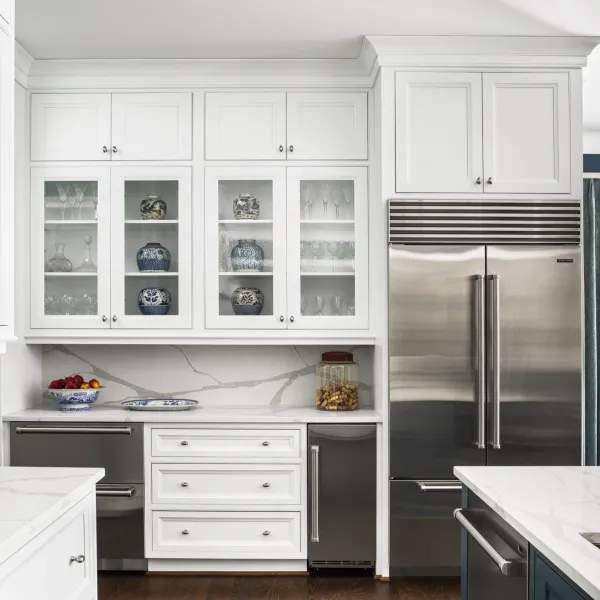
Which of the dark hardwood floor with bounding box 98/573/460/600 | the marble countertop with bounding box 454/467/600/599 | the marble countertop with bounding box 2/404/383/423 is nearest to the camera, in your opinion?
the marble countertop with bounding box 454/467/600/599

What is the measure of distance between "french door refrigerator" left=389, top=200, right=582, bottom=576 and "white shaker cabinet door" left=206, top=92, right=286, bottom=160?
2.54ft

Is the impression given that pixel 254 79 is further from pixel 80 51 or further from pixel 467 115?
pixel 467 115

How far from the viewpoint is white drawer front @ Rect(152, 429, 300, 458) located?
355cm

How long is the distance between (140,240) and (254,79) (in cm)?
105

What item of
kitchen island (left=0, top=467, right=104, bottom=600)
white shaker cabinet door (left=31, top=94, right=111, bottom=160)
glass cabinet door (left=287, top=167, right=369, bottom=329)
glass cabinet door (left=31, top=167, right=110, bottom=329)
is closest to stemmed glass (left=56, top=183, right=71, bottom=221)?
glass cabinet door (left=31, top=167, right=110, bottom=329)

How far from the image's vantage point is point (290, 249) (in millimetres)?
3742

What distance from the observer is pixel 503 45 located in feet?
11.5

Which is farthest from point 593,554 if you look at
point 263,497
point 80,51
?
point 80,51

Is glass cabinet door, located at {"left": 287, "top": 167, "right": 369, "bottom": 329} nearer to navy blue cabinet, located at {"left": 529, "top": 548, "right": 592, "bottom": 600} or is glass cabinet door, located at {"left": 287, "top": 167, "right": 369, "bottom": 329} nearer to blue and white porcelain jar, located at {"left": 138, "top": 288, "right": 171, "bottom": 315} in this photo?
blue and white porcelain jar, located at {"left": 138, "top": 288, "right": 171, "bottom": 315}

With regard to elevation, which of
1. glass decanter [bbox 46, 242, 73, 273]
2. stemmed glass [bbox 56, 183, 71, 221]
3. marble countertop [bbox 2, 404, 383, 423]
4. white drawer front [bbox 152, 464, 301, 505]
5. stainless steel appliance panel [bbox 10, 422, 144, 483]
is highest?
stemmed glass [bbox 56, 183, 71, 221]

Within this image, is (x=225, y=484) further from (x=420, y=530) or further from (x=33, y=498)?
(x=33, y=498)

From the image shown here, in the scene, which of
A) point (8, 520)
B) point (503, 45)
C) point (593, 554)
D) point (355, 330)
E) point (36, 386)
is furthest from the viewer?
point (36, 386)

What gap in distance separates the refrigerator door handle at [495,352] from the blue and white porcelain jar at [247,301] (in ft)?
3.86

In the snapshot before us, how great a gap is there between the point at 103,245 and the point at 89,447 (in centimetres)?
105
